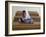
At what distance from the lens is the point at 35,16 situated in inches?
64.6

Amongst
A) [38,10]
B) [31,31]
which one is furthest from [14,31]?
[38,10]

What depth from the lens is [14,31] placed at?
5.11ft

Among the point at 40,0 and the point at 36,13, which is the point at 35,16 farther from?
the point at 40,0

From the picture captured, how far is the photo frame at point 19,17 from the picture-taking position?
154 cm

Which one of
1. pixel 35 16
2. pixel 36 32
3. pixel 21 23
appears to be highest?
pixel 35 16

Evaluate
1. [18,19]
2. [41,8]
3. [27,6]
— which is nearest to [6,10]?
[18,19]

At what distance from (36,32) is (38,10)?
0.37 meters

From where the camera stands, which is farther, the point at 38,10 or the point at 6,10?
the point at 38,10

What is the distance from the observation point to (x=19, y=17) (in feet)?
5.21

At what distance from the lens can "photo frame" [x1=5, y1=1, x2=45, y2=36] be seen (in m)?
1.54

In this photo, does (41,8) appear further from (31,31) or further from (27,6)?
(31,31)

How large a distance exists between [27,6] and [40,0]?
0.83 feet

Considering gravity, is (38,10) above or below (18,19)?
above
